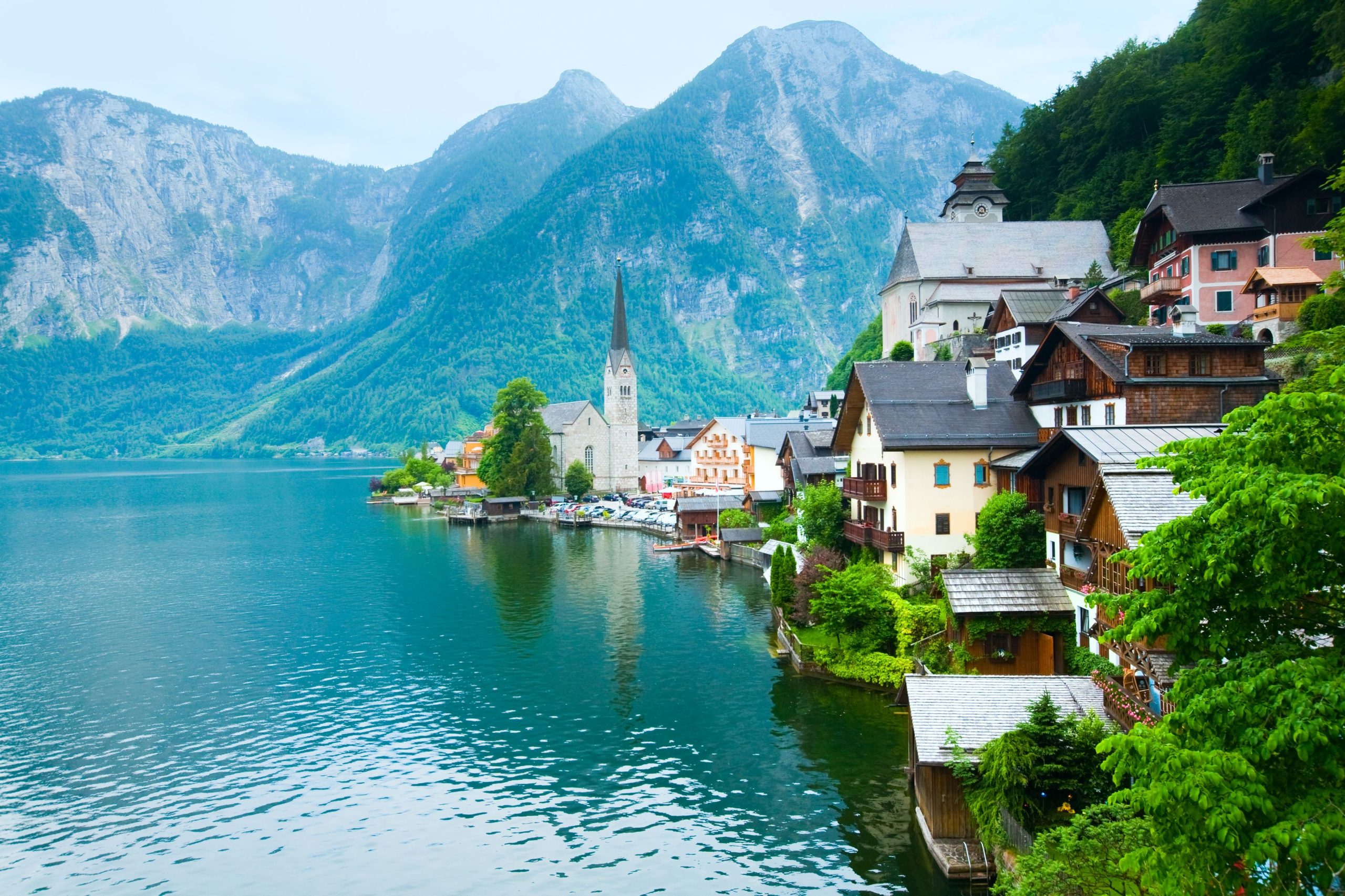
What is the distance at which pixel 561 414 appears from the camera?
144m

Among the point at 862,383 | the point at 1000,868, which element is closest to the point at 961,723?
the point at 1000,868

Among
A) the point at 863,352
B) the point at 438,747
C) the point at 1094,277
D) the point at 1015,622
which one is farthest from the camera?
the point at 863,352

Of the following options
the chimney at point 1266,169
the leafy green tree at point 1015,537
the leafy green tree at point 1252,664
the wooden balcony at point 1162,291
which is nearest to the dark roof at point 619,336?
the wooden balcony at point 1162,291

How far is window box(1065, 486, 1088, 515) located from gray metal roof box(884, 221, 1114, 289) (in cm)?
5253

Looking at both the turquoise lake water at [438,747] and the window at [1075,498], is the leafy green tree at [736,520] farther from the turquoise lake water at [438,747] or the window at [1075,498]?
the window at [1075,498]

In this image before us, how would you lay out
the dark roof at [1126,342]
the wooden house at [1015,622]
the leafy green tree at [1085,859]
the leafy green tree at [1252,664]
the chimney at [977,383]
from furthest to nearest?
the chimney at [977,383]
the dark roof at [1126,342]
the wooden house at [1015,622]
the leafy green tree at [1085,859]
the leafy green tree at [1252,664]

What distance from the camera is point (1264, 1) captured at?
222 ft

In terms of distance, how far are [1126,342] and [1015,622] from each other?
1118cm

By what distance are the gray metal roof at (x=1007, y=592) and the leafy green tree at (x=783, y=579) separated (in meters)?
13.4

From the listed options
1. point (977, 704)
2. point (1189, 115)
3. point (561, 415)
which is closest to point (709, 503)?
point (1189, 115)

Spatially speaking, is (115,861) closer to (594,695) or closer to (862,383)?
(594,695)

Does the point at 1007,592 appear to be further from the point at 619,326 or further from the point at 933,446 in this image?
the point at 619,326

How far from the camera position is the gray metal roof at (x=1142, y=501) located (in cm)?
2266

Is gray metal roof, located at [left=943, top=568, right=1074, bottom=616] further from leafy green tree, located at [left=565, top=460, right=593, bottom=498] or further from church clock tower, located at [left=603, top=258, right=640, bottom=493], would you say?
church clock tower, located at [left=603, top=258, right=640, bottom=493]
